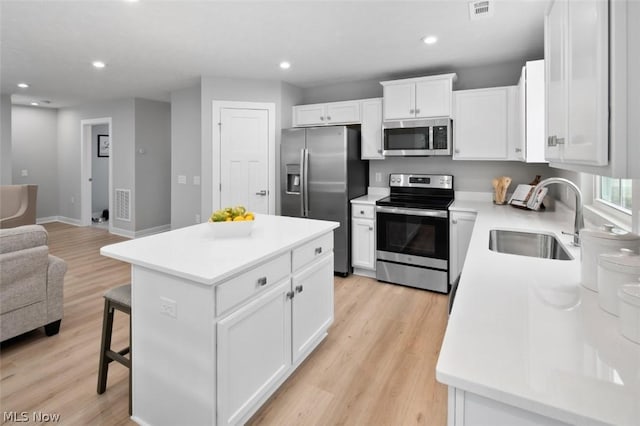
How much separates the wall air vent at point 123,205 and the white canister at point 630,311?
22.1 feet

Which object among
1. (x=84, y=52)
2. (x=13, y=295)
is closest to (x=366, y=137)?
(x=84, y=52)

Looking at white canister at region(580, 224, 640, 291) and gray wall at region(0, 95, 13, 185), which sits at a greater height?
gray wall at region(0, 95, 13, 185)

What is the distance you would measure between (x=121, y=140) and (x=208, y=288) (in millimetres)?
5931

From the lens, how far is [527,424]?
0.69 metres

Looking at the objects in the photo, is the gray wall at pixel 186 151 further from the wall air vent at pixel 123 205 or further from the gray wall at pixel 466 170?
the gray wall at pixel 466 170

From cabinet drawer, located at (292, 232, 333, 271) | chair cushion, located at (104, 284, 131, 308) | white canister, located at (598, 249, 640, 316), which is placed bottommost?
chair cushion, located at (104, 284, 131, 308)

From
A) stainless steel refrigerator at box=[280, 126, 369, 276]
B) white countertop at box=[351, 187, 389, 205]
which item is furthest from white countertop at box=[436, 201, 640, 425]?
white countertop at box=[351, 187, 389, 205]

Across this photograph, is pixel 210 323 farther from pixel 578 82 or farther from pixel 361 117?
pixel 361 117

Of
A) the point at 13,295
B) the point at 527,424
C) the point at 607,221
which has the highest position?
the point at 607,221

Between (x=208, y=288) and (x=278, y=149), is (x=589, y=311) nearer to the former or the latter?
(x=208, y=288)

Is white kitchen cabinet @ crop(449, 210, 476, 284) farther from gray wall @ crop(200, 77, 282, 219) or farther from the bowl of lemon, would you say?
gray wall @ crop(200, 77, 282, 219)

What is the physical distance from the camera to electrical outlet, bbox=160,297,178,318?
5.05 ft

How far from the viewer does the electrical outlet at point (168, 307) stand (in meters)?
1.54

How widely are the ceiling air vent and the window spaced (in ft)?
4.60
